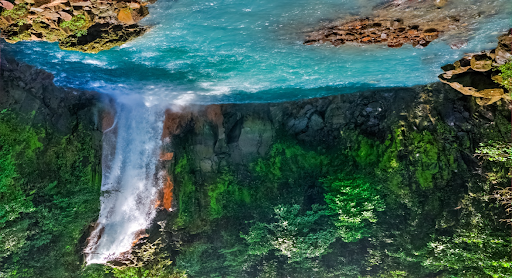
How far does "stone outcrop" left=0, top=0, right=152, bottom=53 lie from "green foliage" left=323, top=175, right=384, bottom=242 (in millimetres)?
7445

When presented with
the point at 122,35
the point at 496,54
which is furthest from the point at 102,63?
the point at 496,54

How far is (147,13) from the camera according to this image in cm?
592

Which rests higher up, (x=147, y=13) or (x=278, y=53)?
(x=147, y=13)

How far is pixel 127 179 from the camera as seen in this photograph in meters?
11.1

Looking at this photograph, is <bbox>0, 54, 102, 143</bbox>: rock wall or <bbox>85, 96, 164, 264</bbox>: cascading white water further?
<bbox>85, 96, 164, 264</bbox>: cascading white water

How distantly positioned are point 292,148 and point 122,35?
6694 mm

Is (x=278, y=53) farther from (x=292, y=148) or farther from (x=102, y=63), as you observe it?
(x=102, y=63)

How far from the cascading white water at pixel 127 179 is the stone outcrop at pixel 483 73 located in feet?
33.8

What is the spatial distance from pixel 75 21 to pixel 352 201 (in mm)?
9143

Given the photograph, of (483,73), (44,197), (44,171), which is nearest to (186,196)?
(44,197)

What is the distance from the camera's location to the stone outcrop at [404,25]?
19.2ft

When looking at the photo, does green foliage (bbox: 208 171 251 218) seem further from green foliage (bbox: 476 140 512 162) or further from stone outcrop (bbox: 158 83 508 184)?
green foliage (bbox: 476 140 512 162)

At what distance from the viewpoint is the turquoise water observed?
5.96 meters

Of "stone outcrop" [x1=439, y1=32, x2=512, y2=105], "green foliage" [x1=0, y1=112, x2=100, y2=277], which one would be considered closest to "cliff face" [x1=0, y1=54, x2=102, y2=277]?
"green foliage" [x1=0, y1=112, x2=100, y2=277]
